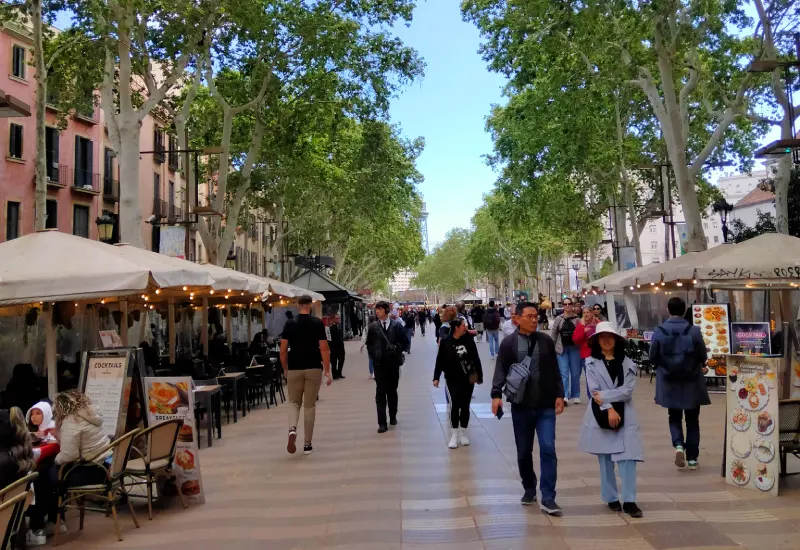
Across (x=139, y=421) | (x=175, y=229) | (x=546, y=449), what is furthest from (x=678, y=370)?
(x=175, y=229)

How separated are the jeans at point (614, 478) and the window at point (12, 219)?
25.3 meters

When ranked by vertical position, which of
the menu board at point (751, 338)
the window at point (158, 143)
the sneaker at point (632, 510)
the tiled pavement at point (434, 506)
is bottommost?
the tiled pavement at point (434, 506)

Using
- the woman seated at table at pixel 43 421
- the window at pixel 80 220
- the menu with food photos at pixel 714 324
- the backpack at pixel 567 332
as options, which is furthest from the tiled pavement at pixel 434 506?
the window at pixel 80 220

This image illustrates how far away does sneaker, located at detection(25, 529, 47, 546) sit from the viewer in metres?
5.45

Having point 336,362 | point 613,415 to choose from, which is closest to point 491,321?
point 336,362

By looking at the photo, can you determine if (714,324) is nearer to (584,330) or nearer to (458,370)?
(584,330)

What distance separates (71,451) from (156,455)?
0.70 m

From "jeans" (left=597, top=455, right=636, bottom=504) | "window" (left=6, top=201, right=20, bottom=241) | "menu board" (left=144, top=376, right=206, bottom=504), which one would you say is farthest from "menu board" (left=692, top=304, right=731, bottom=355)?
"window" (left=6, top=201, right=20, bottom=241)

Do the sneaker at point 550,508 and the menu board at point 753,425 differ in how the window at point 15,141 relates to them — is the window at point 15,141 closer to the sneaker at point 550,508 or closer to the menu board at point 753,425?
the sneaker at point 550,508

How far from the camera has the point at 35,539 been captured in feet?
17.9

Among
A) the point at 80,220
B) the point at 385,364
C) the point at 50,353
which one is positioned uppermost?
the point at 80,220

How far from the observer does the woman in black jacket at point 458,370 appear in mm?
8477

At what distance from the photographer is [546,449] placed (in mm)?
5598

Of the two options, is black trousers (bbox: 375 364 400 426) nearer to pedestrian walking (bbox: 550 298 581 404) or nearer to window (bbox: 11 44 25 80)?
pedestrian walking (bbox: 550 298 581 404)
